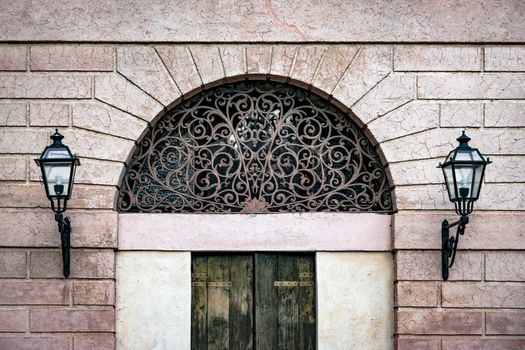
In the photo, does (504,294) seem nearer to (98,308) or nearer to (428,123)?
(428,123)

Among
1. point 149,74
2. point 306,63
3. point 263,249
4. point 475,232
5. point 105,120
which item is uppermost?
point 306,63

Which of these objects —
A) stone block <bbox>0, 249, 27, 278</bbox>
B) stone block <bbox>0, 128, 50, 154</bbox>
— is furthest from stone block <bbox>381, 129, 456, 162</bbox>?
stone block <bbox>0, 249, 27, 278</bbox>

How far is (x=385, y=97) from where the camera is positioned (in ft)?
27.8

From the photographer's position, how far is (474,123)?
27.7 feet

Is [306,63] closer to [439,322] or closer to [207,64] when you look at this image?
[207,64]

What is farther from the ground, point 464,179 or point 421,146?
point 421,146

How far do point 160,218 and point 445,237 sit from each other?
254cm

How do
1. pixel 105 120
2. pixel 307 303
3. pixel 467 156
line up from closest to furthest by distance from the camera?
pixel 467 156 < pixel 105 120 < pixel 307 303

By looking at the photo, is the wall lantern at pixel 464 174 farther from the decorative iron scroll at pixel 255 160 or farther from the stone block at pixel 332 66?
the stone block at pixel 332 66

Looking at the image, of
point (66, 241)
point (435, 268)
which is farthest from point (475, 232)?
point (66, 241)

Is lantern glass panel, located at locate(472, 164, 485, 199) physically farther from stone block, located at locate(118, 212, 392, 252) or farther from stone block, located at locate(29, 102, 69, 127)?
stone block, located at locate(29, 102, 69, 127)

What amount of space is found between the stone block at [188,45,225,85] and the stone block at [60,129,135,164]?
91 centimetres

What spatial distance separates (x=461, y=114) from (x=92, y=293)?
3.66 meters

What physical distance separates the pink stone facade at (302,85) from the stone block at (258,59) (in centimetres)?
1
